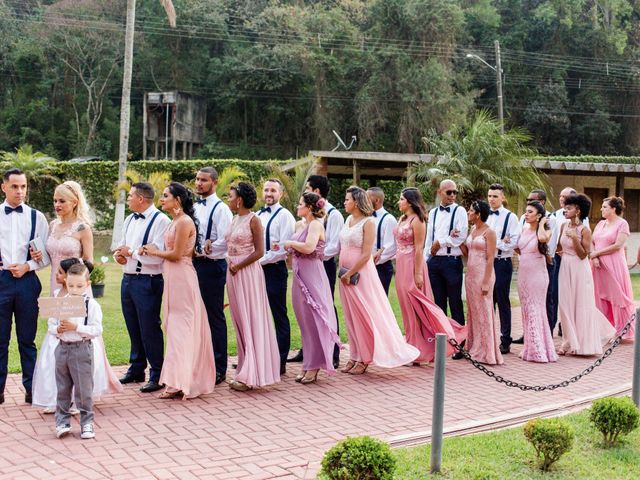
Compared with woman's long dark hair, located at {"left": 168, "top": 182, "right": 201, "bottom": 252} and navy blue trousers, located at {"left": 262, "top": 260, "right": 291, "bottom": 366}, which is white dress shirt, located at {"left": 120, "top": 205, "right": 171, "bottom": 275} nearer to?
woman's long dark hair, located at {"left": 168, "top": 182, "right": 201, "bottom": 252}

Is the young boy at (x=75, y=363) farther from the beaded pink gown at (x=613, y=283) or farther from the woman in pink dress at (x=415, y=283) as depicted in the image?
the beaded pink gown at (x=613, y=283)

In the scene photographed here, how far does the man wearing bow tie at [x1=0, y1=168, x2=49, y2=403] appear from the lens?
22.1ft

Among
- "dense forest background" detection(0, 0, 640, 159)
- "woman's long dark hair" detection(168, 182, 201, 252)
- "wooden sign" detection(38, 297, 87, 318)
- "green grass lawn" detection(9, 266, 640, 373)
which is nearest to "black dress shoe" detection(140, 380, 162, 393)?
"green grass lawn" detection(9, 266, 640, 373)

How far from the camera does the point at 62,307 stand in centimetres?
563

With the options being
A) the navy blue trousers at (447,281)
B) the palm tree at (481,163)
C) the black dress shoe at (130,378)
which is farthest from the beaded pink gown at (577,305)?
the palm tree at (481,163)

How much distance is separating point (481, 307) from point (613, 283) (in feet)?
9.68

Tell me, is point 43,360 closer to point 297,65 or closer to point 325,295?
point 325,295

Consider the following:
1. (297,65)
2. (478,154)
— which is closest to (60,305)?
(478,154)

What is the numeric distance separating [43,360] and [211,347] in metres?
1.58

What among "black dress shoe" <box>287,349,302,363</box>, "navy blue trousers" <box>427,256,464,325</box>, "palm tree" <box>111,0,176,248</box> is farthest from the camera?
"palm tree" <box>111,0,176,248</box>

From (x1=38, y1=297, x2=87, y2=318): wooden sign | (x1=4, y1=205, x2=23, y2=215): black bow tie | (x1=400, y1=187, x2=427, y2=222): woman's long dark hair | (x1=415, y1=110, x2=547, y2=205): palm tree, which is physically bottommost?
(x1=38, y1=297, x2=87, y2=318): wooden sign

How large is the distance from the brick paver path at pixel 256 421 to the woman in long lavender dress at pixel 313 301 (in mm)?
238

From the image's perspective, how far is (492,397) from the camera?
7398 mm

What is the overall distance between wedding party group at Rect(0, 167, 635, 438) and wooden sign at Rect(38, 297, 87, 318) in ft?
0.65
